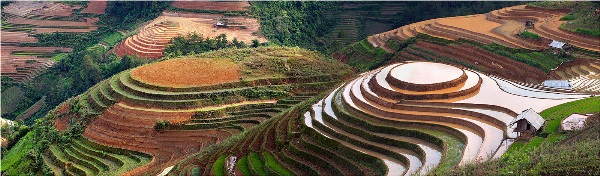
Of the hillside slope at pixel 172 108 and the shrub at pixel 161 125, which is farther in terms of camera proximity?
the shrub at pixel 161 125

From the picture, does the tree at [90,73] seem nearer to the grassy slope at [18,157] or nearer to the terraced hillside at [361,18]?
the grassy slope at [18,157]

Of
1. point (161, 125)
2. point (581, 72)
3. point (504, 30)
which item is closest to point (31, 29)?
point (161, 125)

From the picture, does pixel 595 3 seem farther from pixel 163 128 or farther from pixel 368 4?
pixel 163 128

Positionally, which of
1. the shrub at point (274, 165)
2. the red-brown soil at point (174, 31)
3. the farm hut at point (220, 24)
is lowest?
the red-brown soil at point (174, 31)

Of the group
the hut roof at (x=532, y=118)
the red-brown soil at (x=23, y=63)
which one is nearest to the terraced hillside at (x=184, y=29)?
the red-brown soil at (x=23, y=63)

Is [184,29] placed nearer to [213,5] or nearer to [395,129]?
[213,5]

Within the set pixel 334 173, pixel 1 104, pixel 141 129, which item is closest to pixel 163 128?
pixel 141 129
